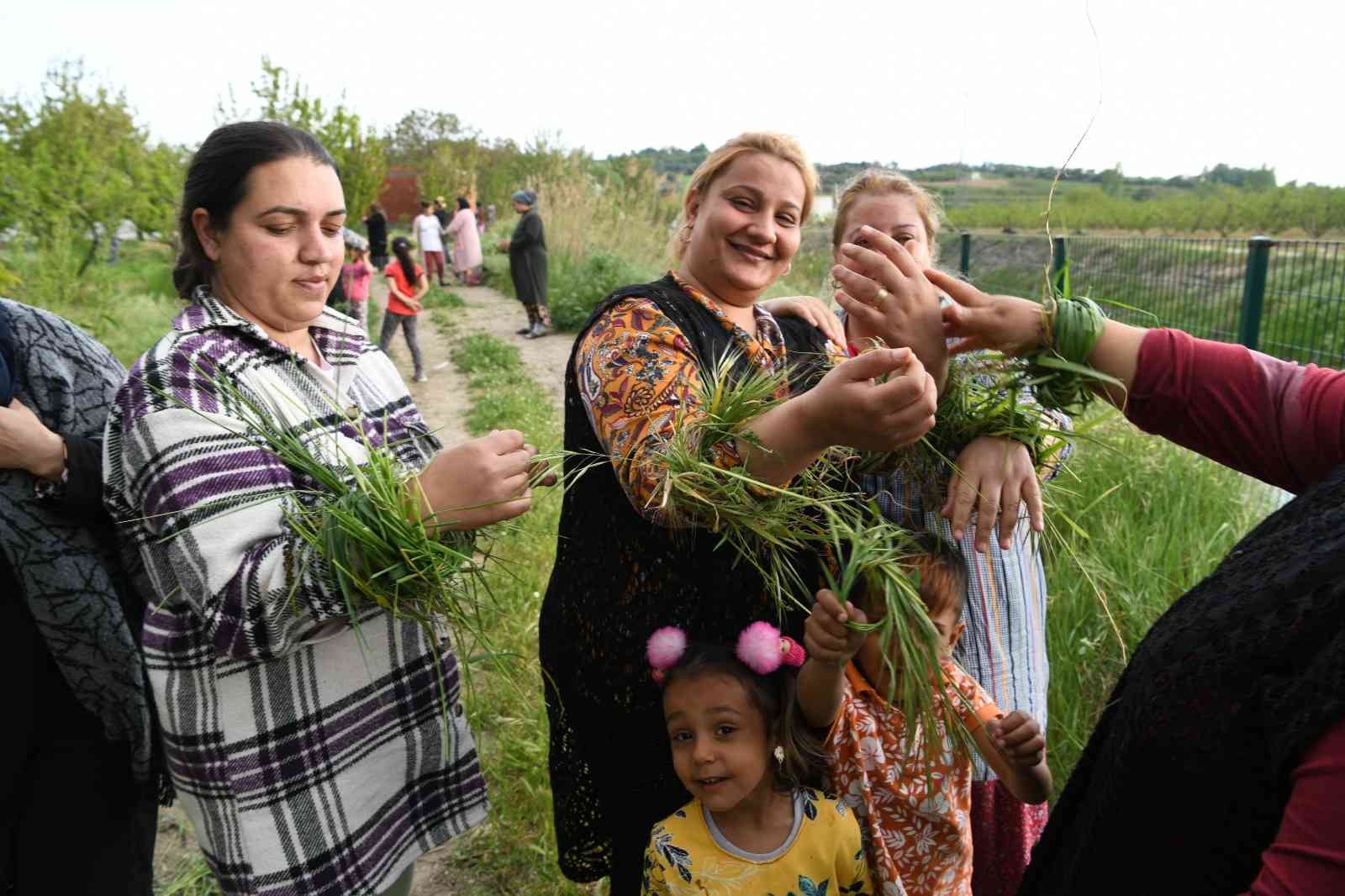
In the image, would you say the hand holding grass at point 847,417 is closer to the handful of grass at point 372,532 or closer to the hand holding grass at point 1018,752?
the handful of grass at point 372,532

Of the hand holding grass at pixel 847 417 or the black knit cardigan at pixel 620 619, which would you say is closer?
the hand holding grass at pixel 847 417

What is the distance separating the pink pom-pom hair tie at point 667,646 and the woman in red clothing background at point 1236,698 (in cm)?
67

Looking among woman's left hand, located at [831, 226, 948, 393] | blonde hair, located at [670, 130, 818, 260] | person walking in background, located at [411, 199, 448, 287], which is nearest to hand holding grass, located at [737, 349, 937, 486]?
woman's left hand, located at [831, 226, 948, 393]

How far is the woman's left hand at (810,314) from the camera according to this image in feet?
6.64

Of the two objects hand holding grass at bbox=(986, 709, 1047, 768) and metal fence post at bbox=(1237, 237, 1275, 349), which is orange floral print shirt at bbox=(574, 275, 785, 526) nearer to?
hand holding grass at bbox=(986, 709, 1047, 768)

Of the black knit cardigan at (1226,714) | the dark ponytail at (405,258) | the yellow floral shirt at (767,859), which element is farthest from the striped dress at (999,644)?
the dark ponytail at (405,258)

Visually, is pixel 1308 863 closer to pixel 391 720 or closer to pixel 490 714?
pixel 391 720

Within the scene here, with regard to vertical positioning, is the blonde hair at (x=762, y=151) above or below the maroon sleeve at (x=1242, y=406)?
above

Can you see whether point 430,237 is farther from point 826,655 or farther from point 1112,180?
point 826,655

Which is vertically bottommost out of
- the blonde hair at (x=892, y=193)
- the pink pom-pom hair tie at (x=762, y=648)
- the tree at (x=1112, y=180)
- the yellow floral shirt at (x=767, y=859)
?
the yellow floral shirt at (x=767, y=859)

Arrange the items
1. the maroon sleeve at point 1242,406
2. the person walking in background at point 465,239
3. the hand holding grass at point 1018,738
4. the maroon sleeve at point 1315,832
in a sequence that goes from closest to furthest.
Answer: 1. the maroon sleeve at point 1315,832
2. the maroon sleeve at point 1242,406
3. the hand holding grass at point 1018,738
4. the person walking in background at point 465,239

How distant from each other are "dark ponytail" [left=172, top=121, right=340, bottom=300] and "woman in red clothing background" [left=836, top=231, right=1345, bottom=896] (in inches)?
61.4

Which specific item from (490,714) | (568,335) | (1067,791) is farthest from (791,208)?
(568,335)

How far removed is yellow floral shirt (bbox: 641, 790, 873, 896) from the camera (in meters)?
1.59
